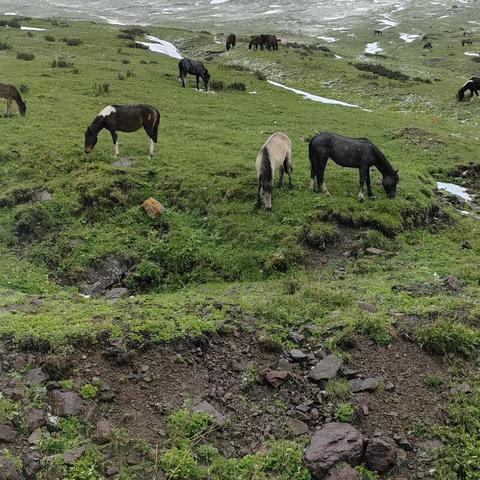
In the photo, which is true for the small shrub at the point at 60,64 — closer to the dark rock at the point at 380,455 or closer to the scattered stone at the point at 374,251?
the scattered stone at the point at 374,251

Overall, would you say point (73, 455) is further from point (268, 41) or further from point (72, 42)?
point (268, 41)

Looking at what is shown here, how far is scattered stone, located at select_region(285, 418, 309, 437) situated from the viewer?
7207 mm

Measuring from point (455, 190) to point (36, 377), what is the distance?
16.5 m

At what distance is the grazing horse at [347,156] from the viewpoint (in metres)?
15.5

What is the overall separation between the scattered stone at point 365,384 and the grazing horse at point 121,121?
502 inches

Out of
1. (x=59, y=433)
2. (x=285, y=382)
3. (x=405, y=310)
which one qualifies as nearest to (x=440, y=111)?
(x=405, y=310)

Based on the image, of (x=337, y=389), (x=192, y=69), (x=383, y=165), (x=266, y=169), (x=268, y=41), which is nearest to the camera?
(x=337, y=389)

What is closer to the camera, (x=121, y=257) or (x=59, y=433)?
(x=59, y=433)

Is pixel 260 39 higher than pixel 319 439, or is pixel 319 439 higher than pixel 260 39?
pixel 260 39

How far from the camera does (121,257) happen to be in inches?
484

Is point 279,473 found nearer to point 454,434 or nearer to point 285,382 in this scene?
point 285,382

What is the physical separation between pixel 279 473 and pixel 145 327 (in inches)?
130

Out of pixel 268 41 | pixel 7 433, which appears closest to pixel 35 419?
pixel 7 433

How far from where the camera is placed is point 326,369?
8.23 m
